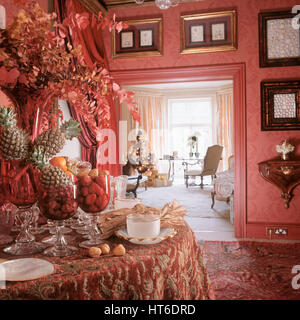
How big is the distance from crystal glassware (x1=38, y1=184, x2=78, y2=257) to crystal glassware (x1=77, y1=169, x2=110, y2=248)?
0.05m

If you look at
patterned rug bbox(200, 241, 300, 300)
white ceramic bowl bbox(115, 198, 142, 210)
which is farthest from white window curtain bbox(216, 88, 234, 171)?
white ceramic bowl bbox(115, 198, 142, 210)

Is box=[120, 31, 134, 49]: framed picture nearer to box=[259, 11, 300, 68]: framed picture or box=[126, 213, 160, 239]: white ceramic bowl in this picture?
box=[259, 11, 300, 68]: framed picture

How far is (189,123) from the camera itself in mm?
11648

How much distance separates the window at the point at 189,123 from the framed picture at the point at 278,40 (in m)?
7.21

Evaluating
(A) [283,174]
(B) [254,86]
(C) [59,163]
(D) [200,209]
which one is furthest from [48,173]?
(D) [200,209]

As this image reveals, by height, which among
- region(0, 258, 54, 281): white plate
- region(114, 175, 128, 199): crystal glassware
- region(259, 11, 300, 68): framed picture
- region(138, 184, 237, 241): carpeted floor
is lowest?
region(138, 184, 237, 241): carpeted floor

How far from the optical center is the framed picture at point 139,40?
4406 millimetres

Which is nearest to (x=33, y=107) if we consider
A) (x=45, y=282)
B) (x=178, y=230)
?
(x=45, y=282)

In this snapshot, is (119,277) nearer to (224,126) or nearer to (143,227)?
(143,227)

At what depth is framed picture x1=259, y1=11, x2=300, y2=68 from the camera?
406cm

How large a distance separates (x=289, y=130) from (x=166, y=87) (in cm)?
766

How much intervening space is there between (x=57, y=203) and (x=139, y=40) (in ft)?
12.8

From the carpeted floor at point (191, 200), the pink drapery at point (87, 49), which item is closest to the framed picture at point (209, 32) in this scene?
the pink drapery at point (87, 49)
